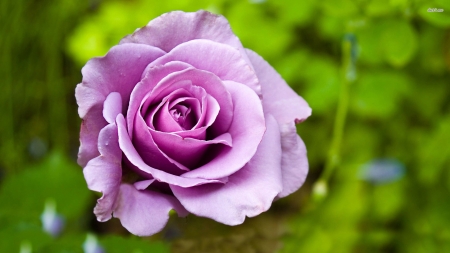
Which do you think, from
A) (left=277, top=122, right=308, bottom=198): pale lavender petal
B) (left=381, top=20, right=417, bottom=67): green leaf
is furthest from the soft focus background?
(left=277, top=122, right=308, bottom=198): pale lavender petal

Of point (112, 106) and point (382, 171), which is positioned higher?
point (112, 106)

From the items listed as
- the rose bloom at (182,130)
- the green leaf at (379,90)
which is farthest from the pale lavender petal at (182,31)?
the green leaf at (379,90)

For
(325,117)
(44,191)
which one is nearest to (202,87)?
(44,191)

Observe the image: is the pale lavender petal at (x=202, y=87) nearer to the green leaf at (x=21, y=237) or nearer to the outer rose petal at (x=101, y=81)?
the outer rose petal at (x=101, y=81)

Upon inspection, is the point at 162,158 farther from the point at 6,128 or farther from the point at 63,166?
the point at 6,128

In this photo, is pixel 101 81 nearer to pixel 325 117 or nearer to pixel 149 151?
pixel 149 151

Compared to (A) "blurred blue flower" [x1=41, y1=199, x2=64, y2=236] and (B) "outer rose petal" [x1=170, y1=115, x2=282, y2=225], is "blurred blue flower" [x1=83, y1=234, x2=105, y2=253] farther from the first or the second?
(B) "outer rose petal" [x1=170, y1=115, x2=282, y2=225]
